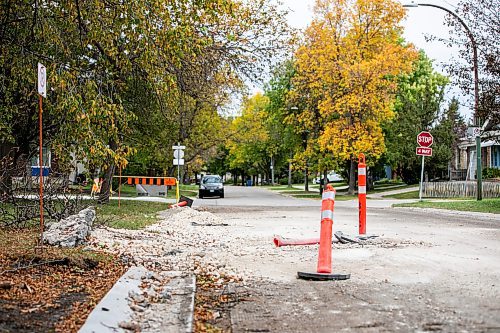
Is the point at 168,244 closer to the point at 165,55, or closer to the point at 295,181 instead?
the point at 165,55

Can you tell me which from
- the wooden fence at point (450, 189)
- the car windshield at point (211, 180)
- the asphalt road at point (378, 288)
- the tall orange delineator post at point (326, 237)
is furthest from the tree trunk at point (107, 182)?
the wooden fence at point (450, 189)

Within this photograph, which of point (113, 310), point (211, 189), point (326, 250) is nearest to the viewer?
point (113, 310)

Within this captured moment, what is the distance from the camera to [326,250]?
761cm

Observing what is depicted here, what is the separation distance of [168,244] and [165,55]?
372 centimetres

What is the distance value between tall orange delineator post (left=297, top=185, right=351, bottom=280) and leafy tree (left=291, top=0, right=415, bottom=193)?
29.3 m

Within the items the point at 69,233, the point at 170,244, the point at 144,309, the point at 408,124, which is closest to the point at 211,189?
the point at 408,124

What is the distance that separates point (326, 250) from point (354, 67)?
97.9 ft

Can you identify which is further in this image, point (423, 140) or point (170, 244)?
point (423, 140)

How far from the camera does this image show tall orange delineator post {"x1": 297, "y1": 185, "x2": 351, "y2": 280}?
7337mm

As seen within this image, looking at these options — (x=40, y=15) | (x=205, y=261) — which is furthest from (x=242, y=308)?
(x=40, y=15)

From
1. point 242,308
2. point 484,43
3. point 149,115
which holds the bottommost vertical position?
point 242,308

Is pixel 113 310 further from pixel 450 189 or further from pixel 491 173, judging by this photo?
pixel 491 173

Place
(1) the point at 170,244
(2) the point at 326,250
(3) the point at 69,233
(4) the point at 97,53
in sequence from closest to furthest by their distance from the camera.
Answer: (2) the point at 326,250
(3) the point at 69,233
(1) the point at 170,244
(4) the point at 97,53

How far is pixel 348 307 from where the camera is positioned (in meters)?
5.85
